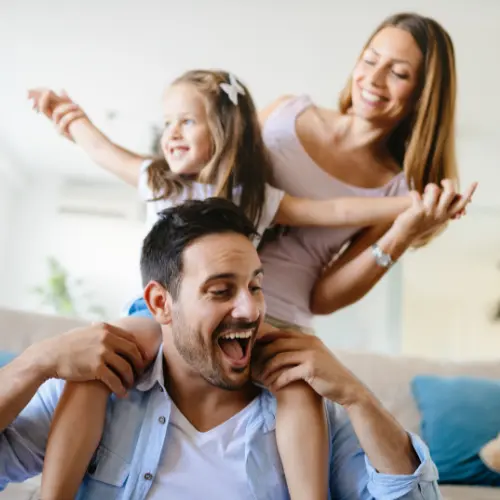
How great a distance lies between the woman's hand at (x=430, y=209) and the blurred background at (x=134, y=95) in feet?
0.70

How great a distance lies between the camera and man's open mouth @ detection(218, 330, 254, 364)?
1.25 meters

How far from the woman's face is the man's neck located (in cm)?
88

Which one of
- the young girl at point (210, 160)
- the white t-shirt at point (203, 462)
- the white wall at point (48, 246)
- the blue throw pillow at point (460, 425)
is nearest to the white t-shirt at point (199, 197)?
the young girl at point (210, 160)

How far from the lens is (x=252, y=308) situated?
123cm

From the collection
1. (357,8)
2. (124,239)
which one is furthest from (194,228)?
(357,8)

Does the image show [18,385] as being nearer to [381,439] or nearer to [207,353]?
[207,353]

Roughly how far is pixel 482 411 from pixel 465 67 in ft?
3.11

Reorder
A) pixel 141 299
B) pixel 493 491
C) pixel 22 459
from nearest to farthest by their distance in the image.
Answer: pixel 22 459 < pixel 141 299 < pixel 493 491

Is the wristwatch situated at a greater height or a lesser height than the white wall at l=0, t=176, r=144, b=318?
greater

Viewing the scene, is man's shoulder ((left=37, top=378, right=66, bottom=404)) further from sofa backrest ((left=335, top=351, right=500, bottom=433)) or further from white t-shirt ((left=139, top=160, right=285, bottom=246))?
sofa backrest ((left=335, top=351, right=500, bottom=433))

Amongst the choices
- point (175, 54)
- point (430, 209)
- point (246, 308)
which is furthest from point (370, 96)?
point (246, 308)

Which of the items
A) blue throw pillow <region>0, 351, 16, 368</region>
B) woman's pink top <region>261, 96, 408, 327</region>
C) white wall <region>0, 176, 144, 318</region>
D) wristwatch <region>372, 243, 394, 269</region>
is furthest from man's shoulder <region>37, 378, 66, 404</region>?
wristwatch <region>372, 243, 394, 269</region>

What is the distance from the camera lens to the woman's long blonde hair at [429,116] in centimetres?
182

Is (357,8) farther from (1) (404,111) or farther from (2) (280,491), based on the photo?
(2) (280,491)
